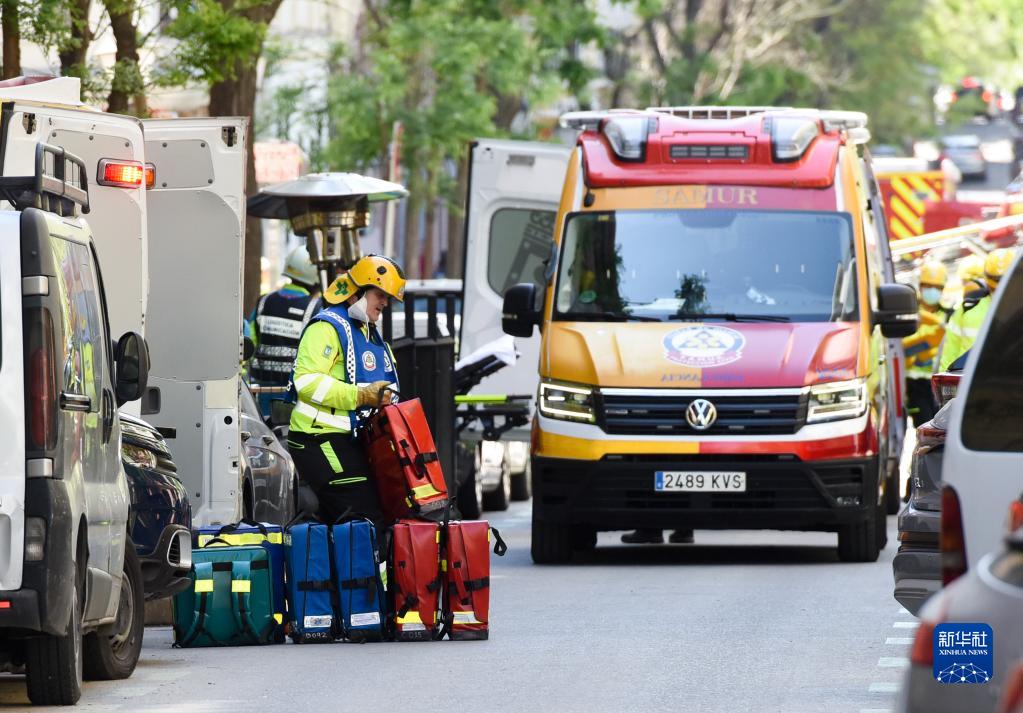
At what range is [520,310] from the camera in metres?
15.9

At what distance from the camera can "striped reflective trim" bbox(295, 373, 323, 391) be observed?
12250 millimetres

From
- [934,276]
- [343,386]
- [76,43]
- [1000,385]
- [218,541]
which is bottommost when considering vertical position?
[934,276]

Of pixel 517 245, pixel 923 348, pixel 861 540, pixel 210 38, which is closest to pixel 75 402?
pixel 861 540

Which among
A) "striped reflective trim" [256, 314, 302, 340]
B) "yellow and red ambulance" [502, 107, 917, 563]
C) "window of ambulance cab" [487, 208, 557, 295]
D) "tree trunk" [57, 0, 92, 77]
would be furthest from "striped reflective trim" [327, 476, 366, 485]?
"window of ambulance cab" [487, 208, 557, 295]

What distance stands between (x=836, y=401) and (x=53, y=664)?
7.03 metres

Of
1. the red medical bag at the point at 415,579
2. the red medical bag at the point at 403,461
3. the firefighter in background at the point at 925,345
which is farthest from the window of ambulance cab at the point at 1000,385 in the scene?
the firefighter in background at the point at 925,345

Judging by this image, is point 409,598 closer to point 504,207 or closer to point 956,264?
point 504,207

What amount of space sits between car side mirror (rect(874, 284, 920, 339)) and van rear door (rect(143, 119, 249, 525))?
170 inches

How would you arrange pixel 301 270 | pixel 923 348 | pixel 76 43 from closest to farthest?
pixel 76 43
pixel 301 270
pixel 923 348

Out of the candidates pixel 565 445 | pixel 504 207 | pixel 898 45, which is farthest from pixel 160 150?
pixel 898 45

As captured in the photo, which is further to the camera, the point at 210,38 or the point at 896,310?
the point at 210,38

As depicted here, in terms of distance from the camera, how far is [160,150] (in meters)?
13.5

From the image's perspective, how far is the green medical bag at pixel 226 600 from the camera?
37.0 feet

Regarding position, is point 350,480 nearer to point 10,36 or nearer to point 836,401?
point 836,401
